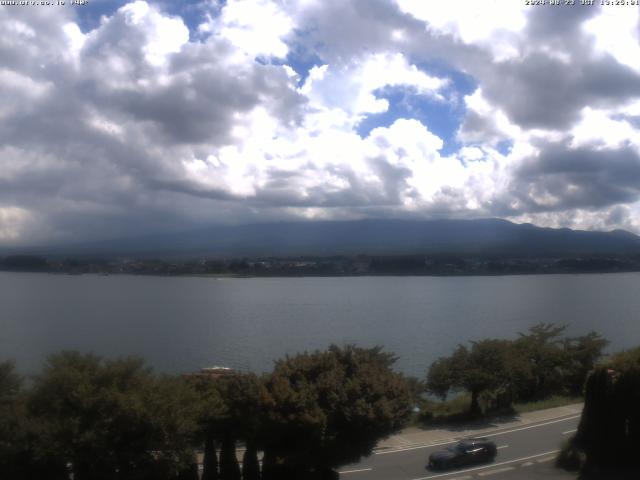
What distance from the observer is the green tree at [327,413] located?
40.1 ft

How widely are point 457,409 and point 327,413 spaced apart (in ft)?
43.3

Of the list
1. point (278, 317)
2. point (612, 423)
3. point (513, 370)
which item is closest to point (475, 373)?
point (513, 370)

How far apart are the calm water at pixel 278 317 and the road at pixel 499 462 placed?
364 inches

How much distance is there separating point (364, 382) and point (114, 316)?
49.1 m

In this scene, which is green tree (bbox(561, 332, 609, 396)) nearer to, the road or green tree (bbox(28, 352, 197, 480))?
the road

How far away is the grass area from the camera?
21797mm

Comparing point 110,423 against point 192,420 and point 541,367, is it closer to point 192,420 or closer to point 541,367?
point 192,420

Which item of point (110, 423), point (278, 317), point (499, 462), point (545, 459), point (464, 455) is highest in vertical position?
point (110, 423)

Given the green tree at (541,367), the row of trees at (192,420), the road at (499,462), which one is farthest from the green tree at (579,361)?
the row of trees at (192,420)

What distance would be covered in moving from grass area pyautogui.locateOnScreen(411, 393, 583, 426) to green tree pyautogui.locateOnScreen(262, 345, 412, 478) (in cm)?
897

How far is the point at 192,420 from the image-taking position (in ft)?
40.4

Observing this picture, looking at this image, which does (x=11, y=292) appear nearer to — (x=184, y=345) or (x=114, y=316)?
(x=114, y=316)

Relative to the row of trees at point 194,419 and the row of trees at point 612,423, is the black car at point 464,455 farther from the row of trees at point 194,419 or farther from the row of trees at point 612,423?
the row of trees at point 194,419

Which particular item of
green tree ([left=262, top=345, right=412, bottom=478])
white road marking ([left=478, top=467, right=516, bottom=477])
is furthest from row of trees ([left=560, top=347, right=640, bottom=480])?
green tree ([left=262, top=345, right=412, bottom=478])
